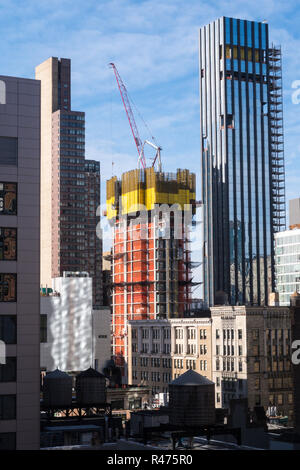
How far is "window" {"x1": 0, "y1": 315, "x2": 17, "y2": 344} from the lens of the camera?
57094mm

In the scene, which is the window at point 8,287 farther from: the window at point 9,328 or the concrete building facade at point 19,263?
the window at point 9,328

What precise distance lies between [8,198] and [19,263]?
5.01 m

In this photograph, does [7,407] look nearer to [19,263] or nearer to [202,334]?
[19,263]

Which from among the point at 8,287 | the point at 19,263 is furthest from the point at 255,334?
the point at 8,287

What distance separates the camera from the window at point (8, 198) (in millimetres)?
58250

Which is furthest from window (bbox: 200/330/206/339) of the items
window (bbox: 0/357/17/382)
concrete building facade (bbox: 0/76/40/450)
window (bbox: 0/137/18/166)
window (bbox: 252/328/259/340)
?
window (bbox: 0/137/18/166)

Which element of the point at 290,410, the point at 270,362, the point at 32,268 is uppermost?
the point at 32,268

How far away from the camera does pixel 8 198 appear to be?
2303 inches

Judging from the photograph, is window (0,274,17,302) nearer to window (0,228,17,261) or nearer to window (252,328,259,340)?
window (0,228,17,261)
